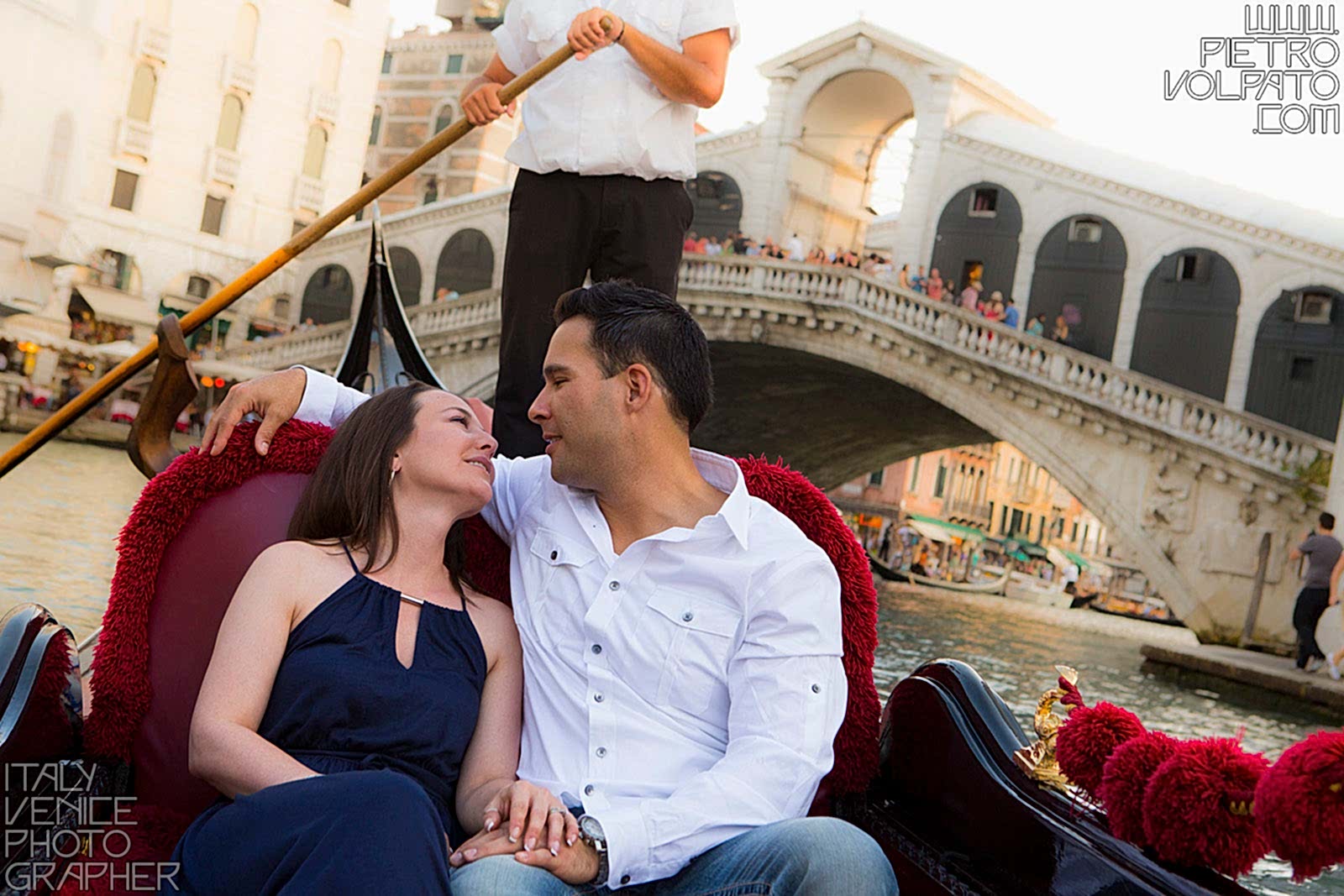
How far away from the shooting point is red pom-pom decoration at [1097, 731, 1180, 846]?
2.80 ft

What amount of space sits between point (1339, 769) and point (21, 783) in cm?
78

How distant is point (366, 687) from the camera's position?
3.17 ft

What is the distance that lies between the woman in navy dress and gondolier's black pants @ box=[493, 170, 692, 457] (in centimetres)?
53

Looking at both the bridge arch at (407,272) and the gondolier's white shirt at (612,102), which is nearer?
the gondolier's white shirt at (612,102)

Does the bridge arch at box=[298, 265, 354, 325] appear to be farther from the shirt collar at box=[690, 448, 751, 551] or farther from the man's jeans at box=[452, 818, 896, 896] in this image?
the man's jeans at box=[452, 818, 896, 896]

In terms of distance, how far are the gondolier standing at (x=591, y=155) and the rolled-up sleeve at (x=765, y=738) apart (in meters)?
0.68

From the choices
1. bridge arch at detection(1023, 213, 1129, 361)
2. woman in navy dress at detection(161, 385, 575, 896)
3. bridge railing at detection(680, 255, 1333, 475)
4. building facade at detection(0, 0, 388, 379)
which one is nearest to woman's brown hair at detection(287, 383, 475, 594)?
woman in navy dress at detection(161, 385, 575, 896)

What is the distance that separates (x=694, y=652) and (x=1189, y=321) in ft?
32.6

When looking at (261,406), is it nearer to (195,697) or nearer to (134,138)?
(195,697)

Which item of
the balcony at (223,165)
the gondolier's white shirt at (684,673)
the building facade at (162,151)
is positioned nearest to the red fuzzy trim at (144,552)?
the gondolier's white shirt at (684,673)

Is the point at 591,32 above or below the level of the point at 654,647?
above

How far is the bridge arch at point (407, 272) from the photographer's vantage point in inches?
544

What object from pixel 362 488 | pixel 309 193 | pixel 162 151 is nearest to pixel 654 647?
pixel 362 488

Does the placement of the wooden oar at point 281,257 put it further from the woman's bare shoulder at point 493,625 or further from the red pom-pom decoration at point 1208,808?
the red pom-pom decoration at point 1208,808
